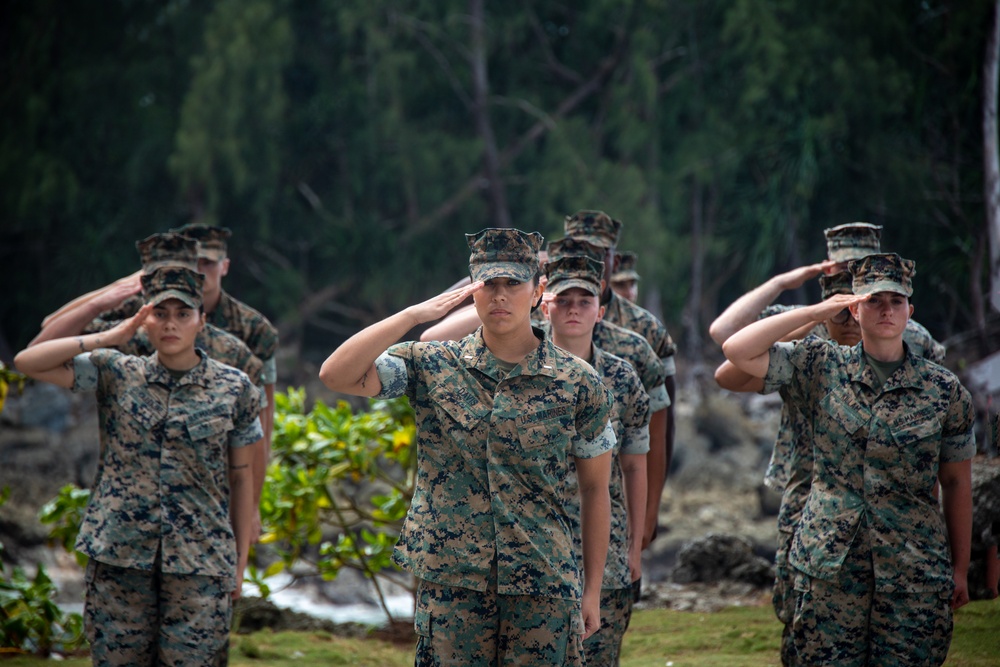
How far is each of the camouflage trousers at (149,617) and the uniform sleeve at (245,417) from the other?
1.69 ft

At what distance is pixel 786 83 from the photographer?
1742 cm

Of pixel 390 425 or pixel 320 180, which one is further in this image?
pixel 320 180

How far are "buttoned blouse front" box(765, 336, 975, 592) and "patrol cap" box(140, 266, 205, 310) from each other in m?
2.27

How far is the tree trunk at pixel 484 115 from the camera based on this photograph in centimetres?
1861

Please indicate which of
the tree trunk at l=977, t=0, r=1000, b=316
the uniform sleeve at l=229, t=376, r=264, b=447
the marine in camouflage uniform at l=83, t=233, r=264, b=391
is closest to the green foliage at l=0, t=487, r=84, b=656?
the marine in camouflage uniform at l=83, t=233, r=264, b=391

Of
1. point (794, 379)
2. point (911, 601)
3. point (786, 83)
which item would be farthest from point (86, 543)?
point (786, 83)

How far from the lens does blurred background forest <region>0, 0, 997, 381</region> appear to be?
56.4ft

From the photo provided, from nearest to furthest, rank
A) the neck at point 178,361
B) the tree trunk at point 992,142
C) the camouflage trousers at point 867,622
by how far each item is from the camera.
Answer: the camouflage trousers at point 867,622, the neck at point 178,361, the tree trunk at point 992,142

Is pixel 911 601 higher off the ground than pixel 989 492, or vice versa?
pixel 989 492

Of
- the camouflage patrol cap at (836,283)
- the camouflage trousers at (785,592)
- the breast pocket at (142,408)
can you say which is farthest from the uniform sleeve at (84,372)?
the camouflage patrol cap at (836,283)

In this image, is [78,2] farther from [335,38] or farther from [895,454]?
[895,454]

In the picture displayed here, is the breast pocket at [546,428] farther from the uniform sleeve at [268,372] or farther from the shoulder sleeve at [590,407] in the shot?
the uniform sleeve at [268,372]

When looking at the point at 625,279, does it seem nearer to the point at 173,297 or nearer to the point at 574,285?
the point at 574,285

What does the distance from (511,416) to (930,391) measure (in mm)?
1503
